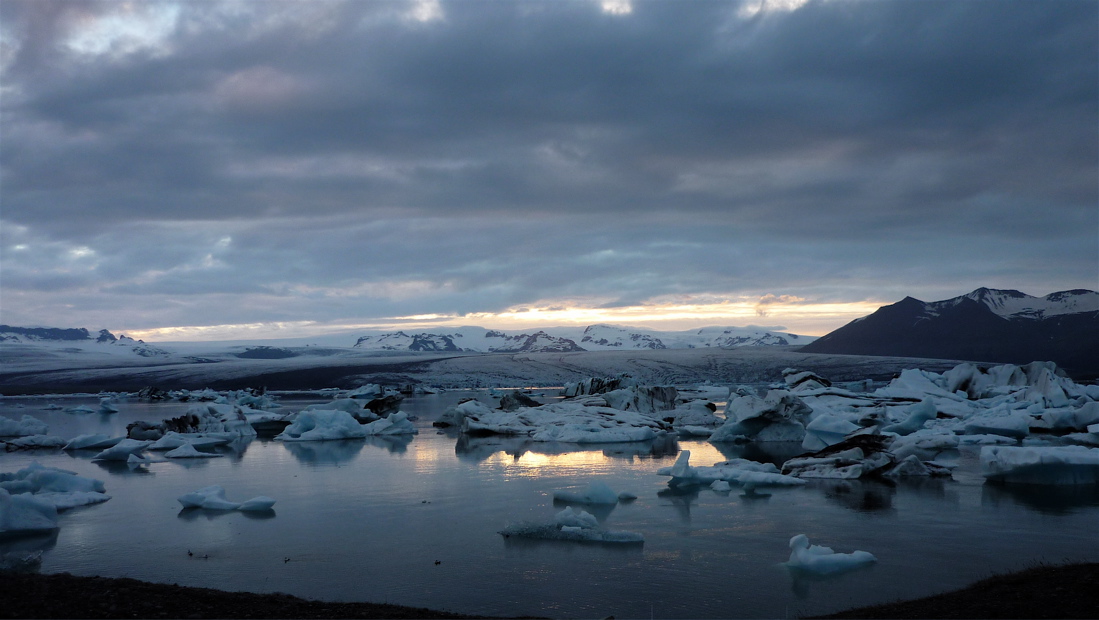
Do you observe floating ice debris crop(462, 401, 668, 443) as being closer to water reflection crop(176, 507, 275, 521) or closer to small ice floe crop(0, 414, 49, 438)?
water reflection crop(176, 507, 275, 521)

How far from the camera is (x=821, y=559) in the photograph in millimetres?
7527

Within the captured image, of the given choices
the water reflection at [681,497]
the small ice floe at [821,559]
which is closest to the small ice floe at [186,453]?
the water reflection at [681,497]

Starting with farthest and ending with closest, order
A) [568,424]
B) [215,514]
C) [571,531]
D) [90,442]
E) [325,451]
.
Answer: [568,424], [325,451], [90,442], [215,514], [571,531]

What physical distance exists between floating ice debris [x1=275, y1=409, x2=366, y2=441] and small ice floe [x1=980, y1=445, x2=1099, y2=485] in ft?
59.2

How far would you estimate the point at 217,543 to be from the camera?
359 inches

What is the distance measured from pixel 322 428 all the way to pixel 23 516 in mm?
14437

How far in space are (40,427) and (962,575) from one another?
26139 millimetres

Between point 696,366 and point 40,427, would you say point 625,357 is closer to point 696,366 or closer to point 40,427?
point 696,366

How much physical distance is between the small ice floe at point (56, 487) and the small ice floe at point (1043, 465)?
15.2 m

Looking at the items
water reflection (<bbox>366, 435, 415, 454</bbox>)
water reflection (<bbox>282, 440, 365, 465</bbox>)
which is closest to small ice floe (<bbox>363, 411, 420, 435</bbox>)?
water reflection (<bbox>366, 435, 415, 454</bbox>)

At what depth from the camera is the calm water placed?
691cm

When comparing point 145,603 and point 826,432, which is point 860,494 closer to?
point 826,432

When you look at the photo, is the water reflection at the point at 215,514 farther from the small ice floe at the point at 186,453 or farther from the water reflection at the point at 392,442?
the water reflection at the point at 392,442

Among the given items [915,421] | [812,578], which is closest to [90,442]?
[812,578]
